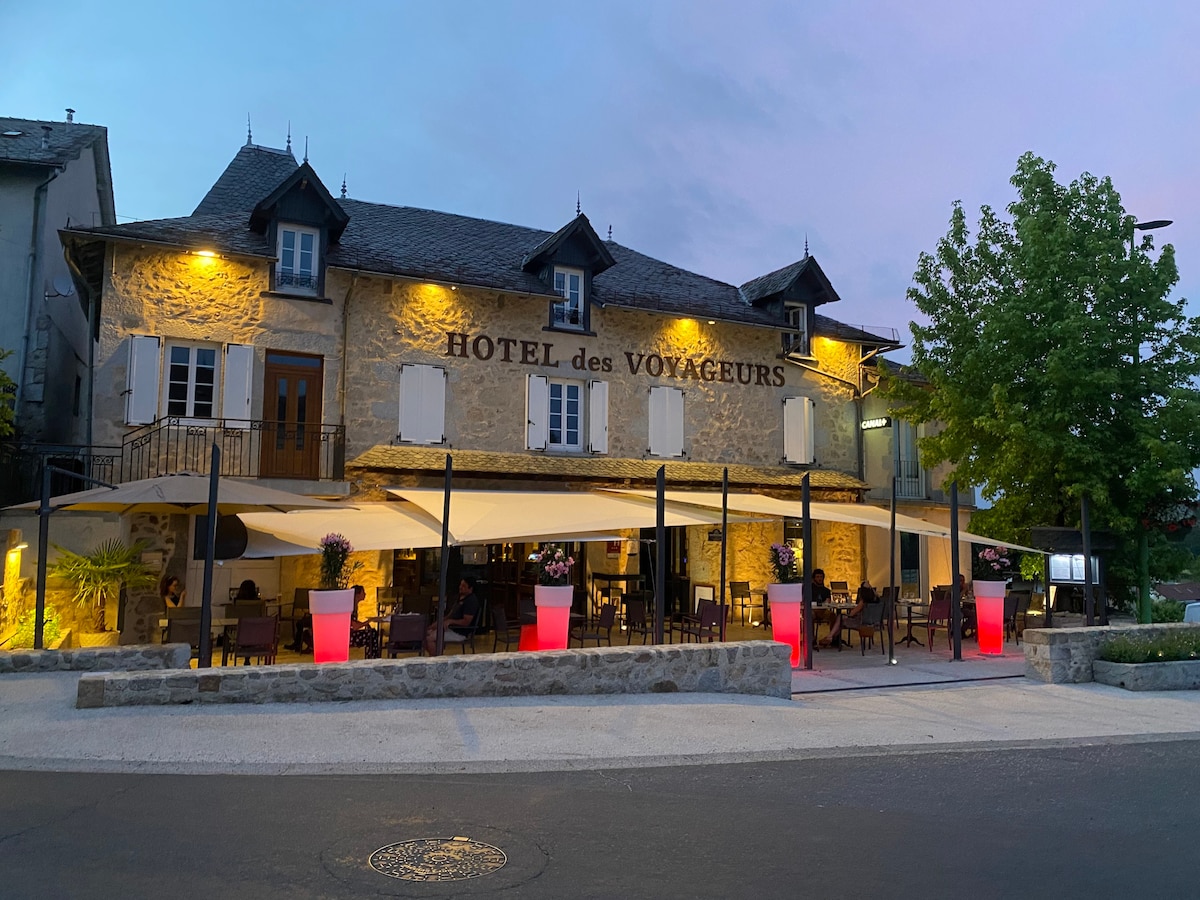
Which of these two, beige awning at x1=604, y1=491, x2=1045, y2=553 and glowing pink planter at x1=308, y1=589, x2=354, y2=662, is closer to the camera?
glowing pink planter at x1=308, y1=589, x2=354, y2=662

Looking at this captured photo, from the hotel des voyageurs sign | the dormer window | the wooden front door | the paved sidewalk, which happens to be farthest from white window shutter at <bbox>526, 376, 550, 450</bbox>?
the paved sidewalk

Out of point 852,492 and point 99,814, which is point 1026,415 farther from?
point 99,814

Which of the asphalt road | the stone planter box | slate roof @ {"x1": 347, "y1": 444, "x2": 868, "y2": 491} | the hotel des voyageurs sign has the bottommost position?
the asphalt road

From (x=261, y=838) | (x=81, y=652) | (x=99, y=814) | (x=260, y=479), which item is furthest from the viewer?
(x=260, y=479)

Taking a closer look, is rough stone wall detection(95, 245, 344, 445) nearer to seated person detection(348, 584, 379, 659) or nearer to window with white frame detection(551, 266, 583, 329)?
window with white frame detection(551, 266, 583, 329)

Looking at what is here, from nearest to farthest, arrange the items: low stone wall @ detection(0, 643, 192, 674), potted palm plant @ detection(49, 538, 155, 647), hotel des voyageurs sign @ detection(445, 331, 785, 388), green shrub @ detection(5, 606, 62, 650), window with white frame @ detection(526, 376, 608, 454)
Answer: low stone wall @ detection(0, 643, 192, 674) → green shrub @ detection(5, 606, 62, 650) → potted palm plant @ detection(49, 538, 155, 647) → hotel des voyageurs sign @ detection(445, 331, 785, 388) → window with white frame @ detection(526, 376, 608, 454)

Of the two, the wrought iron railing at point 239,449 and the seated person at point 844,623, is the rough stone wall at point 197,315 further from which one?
the seated person at point 844,623

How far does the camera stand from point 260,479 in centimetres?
1318

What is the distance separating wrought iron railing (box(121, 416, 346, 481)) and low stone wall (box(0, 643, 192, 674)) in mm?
4563

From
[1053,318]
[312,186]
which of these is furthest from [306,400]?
[1053,318]

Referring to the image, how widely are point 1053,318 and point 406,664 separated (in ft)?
37.7

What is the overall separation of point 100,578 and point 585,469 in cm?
728

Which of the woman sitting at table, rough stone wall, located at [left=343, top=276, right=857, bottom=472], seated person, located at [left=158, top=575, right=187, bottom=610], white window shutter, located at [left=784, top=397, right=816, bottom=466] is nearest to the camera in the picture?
the woman sitting at table

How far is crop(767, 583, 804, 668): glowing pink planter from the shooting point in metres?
10.5
